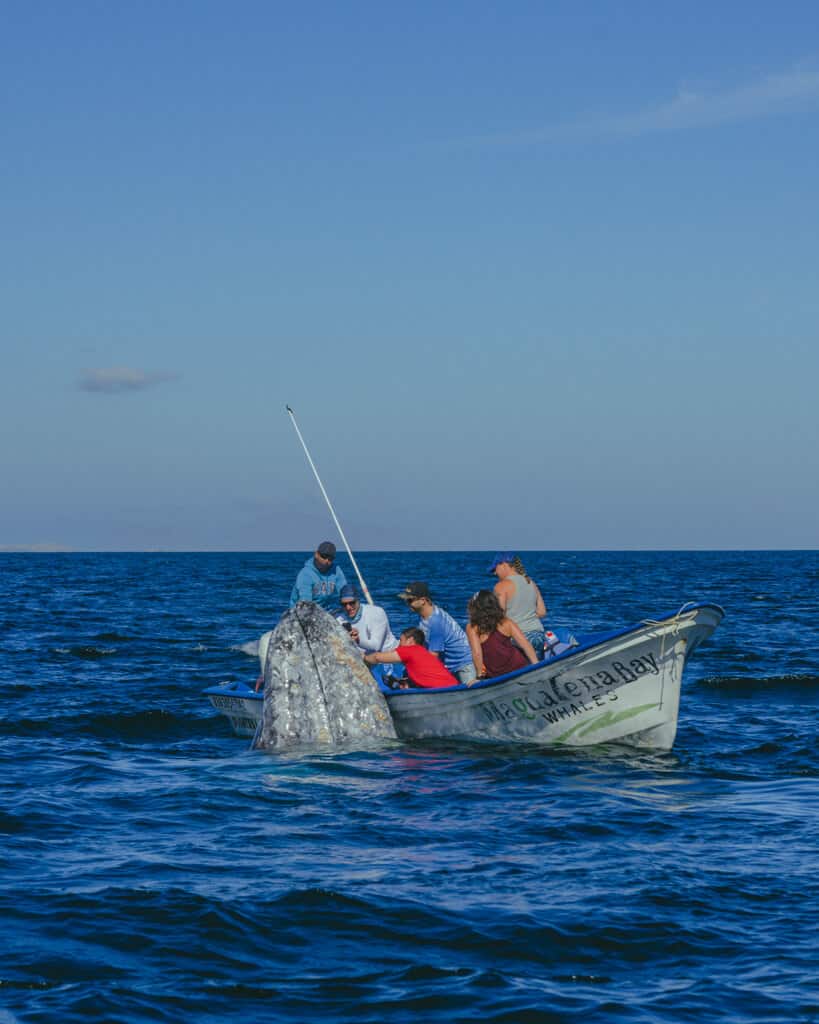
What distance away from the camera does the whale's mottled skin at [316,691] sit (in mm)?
13773

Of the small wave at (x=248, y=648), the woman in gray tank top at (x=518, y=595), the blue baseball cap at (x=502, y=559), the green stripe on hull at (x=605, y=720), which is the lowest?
the small wave at (x=248, y=648)

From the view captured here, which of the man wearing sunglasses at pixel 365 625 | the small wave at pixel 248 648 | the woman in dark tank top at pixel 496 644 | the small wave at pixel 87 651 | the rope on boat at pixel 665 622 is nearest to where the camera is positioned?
the rope on boat at pixel 665 622

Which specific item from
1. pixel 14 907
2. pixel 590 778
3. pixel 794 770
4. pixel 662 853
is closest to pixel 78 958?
pixel 14 907

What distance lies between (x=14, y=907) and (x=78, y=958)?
3.67ft

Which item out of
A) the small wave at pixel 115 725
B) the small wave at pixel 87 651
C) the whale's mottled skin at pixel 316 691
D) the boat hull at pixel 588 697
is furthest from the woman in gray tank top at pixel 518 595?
the small wave at pixel 87 651

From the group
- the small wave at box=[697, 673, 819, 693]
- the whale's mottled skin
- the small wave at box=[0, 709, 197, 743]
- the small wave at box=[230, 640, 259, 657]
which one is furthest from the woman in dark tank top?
the small wave at box=[230, 640, 259, 657]

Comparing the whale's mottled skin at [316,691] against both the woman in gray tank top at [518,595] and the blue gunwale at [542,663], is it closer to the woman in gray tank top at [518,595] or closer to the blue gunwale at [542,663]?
the blue gunwale at [542,663]

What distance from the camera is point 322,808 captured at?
35.2 feet

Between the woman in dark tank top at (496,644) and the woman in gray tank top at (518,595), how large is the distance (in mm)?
577

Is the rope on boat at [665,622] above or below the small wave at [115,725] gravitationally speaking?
above

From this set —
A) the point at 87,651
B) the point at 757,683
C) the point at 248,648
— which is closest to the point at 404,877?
the point at 757,683

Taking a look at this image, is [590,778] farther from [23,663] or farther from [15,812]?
[23,663]

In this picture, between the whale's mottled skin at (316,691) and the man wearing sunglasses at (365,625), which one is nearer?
the whale's mottled skin at (316,691)

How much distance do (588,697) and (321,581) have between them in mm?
4095
